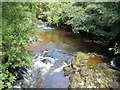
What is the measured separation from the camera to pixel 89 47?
27.6 ft

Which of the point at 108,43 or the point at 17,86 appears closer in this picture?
the point at 17,86

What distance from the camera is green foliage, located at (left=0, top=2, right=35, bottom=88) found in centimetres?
367

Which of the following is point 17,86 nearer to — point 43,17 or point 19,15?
point 19,15

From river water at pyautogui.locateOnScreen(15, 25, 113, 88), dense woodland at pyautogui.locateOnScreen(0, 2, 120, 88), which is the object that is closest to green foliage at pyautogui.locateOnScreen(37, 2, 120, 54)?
dense woodland at pyautogui.locateOnScreen(0, 2, 120, 88)

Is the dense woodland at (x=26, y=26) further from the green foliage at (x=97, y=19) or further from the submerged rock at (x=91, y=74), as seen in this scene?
the submerged rock at (x=91, y=74)

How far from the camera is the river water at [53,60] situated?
4.74 m

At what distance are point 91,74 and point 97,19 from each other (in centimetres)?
472

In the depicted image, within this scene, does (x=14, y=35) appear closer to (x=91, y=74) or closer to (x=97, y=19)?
(x=91, y=74)

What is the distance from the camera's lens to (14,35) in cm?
414

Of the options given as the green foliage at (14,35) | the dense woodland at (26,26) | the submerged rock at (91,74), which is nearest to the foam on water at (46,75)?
the submerged rock at (91,74)

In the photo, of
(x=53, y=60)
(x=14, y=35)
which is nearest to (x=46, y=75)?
(x=53, y=60)

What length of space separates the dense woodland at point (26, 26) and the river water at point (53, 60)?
Answer: 65cm

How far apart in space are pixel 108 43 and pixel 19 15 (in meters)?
6.00

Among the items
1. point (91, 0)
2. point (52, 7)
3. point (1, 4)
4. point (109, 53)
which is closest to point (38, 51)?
point (1, 4)
